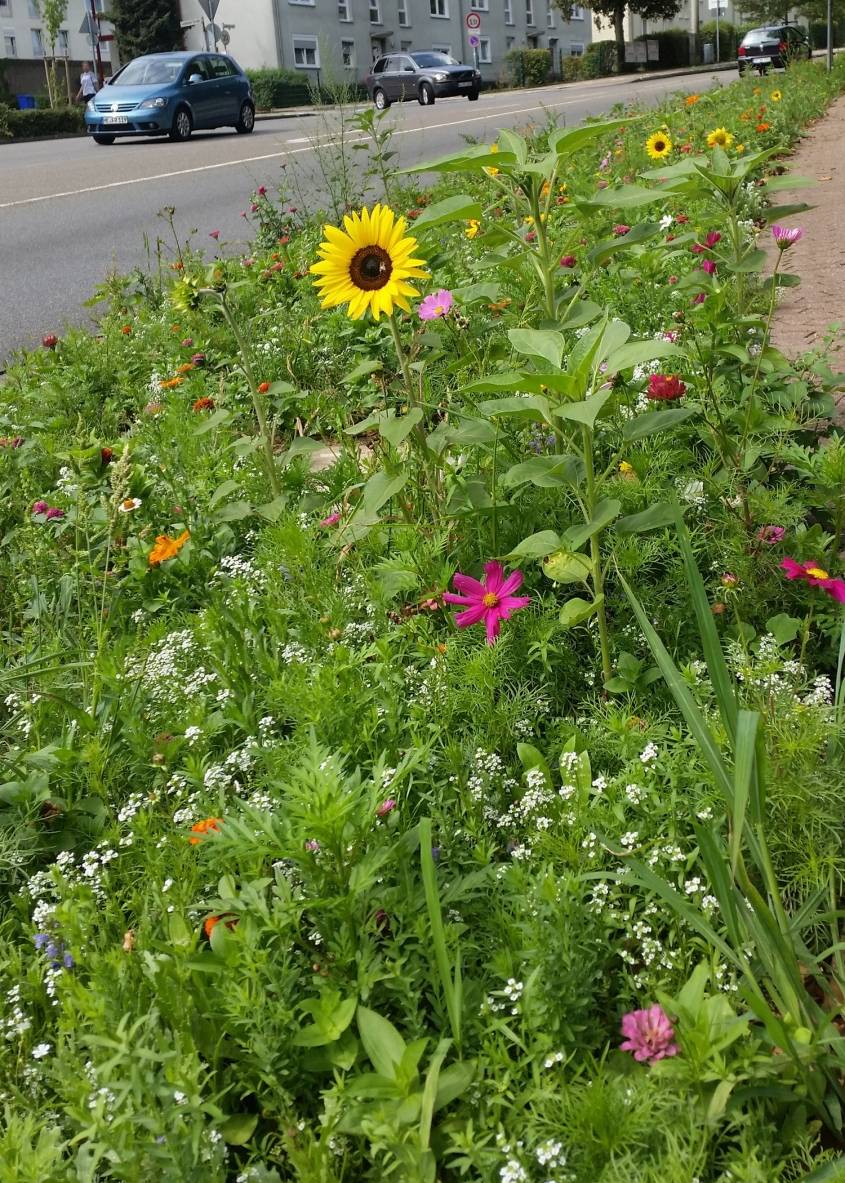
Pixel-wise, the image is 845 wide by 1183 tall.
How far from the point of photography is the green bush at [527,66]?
168 ft

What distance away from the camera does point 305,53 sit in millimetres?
47125

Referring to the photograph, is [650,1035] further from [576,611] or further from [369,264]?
[369,264]

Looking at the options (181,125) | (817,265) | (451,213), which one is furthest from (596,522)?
(181,125)

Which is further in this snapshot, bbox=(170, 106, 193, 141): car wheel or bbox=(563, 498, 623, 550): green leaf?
bbox=(170, 106, 193, 141): car wheel

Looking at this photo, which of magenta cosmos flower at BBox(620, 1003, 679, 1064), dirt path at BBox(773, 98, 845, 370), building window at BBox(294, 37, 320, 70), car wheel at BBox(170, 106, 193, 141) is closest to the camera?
magenta cosmos flower at BBox(620, 1003, 679, 1064)

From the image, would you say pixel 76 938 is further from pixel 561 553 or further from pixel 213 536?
pixel 213 536

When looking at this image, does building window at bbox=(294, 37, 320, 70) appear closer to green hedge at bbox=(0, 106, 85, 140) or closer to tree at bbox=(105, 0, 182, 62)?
tree at bbox=(105, 0, 182, 62)

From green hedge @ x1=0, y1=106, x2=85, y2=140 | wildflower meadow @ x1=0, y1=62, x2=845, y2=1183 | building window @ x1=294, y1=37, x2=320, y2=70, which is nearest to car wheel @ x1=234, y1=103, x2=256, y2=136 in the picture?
green hedge @ x1=0, y1=106, x2=85, y2=140

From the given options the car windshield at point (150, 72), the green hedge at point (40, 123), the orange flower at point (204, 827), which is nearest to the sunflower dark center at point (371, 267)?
the orange flower at point (204, 827)

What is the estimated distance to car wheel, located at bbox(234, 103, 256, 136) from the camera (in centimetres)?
2091

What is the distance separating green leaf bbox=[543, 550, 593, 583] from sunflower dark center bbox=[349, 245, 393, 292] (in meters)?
0.77

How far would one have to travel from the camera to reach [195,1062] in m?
1.39

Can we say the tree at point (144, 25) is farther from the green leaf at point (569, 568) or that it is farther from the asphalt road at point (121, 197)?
the green leaf at point (569, 568)

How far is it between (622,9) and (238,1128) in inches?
2234
